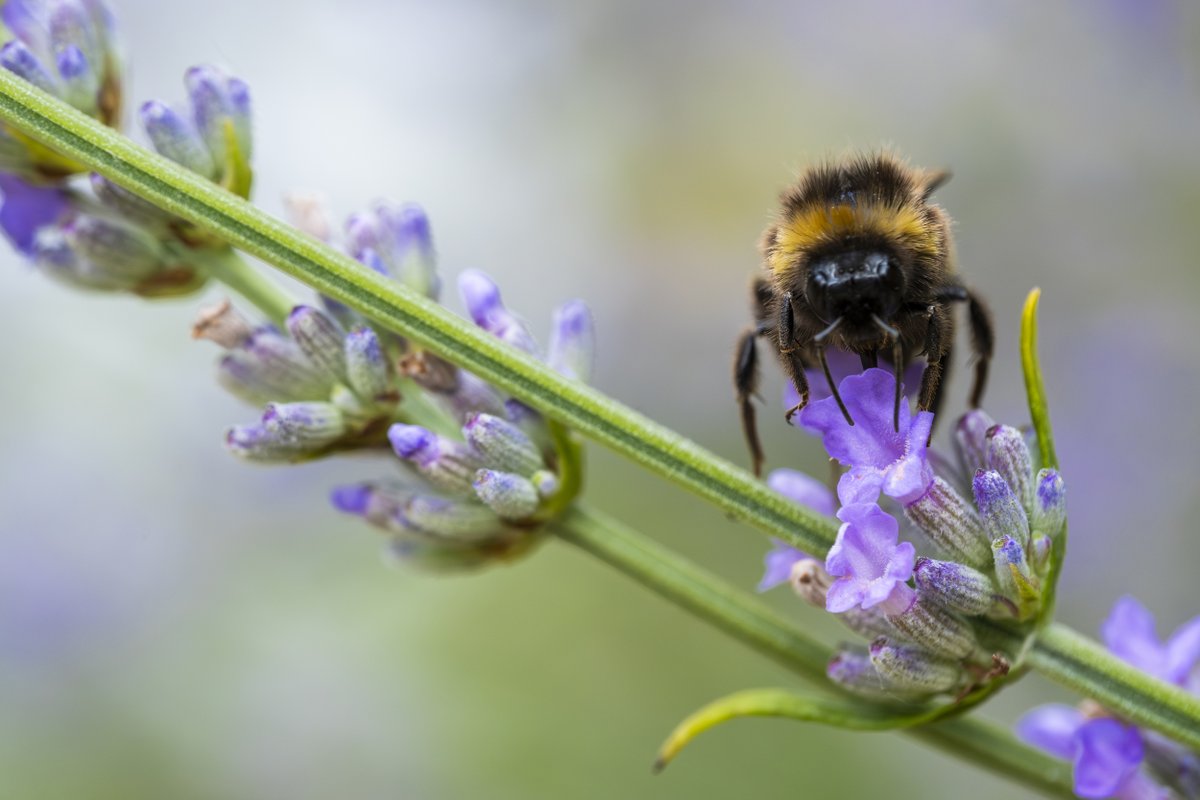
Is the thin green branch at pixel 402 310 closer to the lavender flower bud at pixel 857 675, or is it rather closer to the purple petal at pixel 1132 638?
the lavender flower bud at pixel 857 675

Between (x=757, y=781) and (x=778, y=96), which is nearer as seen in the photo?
(x=757, y=781)

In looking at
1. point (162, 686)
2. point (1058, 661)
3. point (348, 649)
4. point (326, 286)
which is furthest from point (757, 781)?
point (326, 286)

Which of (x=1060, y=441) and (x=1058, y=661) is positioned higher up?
(x=1058, y=661)

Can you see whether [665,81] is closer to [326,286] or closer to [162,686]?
[162,686]

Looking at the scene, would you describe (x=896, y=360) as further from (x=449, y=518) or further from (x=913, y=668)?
(x=449, y=518)

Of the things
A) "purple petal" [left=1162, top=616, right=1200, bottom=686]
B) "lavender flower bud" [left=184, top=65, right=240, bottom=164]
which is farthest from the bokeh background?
"lavender flower bud" [left=184, top=65, right=240, bottom=164]

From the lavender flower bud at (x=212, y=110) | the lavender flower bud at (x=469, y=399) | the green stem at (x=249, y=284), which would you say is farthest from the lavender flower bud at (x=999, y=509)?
the lavender flower bud at (x=212, y=110)

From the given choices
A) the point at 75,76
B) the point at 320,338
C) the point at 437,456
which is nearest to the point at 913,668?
the point at 437,456
